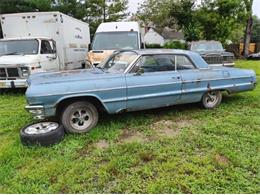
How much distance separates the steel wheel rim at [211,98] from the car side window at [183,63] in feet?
2.91

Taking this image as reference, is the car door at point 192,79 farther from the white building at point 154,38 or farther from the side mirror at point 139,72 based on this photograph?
the white building at point 154,38

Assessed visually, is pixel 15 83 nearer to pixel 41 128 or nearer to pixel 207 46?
pixel 41 128

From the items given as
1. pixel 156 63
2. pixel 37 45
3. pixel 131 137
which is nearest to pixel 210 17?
pixel 37 45

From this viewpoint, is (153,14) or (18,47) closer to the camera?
(18,47)

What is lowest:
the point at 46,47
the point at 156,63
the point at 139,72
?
the point at 139,72

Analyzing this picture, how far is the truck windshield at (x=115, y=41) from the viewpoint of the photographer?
944 cm

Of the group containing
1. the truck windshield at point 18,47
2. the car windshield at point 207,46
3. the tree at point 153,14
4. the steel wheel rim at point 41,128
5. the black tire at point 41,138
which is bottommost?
the black tire at point 41,138

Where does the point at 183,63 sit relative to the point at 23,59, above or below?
below

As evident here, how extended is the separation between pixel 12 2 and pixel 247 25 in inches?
804

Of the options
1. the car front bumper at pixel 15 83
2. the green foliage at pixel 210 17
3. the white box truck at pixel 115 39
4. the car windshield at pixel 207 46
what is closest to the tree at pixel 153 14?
the green foliage at pixel 210 17

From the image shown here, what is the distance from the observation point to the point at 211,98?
628 centimetres

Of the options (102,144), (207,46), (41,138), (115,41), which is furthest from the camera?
(207,46)

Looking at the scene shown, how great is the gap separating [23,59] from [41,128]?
13.9ft

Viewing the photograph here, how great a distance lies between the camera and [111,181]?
3.30 metres
